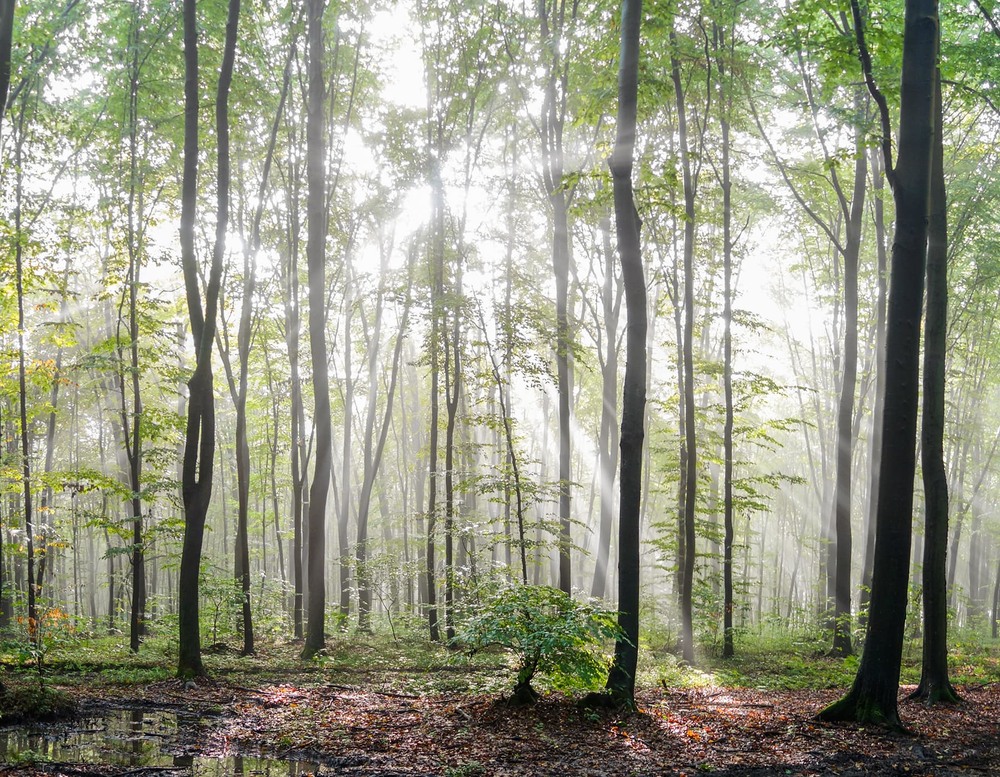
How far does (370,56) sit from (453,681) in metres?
14.9

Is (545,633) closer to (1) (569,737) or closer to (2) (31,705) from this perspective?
(1) (569,737)

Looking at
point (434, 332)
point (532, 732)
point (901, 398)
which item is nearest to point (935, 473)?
point (901, 398)

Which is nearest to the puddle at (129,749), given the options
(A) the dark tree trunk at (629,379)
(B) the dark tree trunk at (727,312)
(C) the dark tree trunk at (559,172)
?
(A) the dark tree trunk at (629,379)

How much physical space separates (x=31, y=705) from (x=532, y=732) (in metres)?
5.36

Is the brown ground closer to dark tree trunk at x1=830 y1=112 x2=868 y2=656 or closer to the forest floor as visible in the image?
the forest floor

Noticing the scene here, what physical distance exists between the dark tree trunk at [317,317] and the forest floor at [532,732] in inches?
148

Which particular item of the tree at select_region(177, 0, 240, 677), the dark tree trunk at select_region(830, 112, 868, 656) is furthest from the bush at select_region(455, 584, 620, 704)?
the dark tree trunk at select_region(830, 112, 868, 656)

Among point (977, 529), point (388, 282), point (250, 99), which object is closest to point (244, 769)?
point (250, 99)

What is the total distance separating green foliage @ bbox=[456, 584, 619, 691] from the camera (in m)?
6.96

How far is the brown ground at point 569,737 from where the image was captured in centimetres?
566

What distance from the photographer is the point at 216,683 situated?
959 cm

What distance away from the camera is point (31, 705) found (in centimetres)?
696

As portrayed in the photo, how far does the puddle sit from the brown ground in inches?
9.0

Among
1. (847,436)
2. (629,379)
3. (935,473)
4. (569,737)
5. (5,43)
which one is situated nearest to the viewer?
(569,737)
